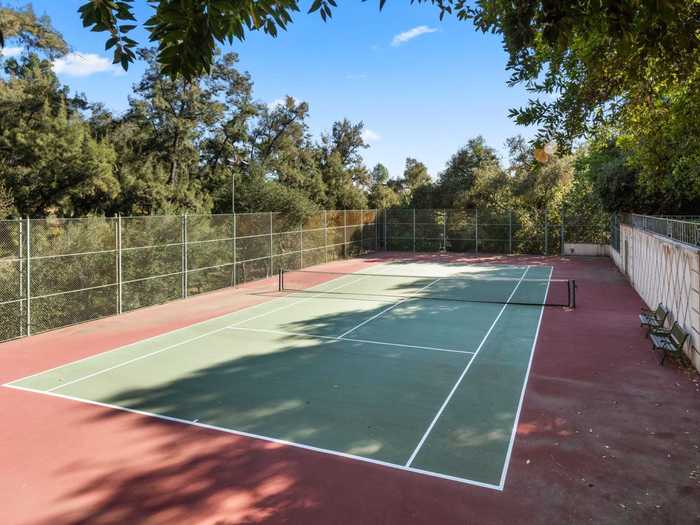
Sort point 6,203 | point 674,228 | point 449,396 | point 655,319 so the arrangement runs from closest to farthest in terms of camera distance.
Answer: point 449,396
point 655,319
point 674,228
point 6,203

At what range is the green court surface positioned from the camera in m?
6.86

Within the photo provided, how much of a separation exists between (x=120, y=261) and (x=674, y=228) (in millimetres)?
15438

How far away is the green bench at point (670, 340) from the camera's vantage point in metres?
10.0

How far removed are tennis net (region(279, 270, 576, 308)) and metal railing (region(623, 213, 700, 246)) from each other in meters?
3.07

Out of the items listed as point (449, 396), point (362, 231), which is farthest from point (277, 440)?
point (362, 231)

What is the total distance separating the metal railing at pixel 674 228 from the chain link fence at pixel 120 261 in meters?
14.7

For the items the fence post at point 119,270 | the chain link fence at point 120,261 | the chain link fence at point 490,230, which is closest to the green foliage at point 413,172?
the chain link fence at point 490,230

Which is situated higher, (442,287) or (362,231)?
(362,231)

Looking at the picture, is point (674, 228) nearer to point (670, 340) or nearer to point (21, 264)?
point (670, 340)

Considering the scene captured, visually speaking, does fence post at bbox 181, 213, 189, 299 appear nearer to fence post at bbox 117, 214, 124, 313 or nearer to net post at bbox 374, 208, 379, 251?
fence post at bbox 117, 214, 124, 313

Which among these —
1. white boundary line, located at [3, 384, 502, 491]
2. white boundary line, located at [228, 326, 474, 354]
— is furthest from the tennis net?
white boundary line, located at [3, 384, 502, 491]

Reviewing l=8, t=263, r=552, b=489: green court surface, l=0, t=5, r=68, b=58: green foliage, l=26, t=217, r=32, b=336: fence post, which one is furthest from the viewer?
l=0, t=5, r=68, b=58: green foliage

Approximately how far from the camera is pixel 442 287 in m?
20.4

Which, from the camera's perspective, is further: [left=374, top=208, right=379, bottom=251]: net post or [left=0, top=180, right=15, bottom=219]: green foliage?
[left=374, top=208, right=379, bottom=251]: net post
